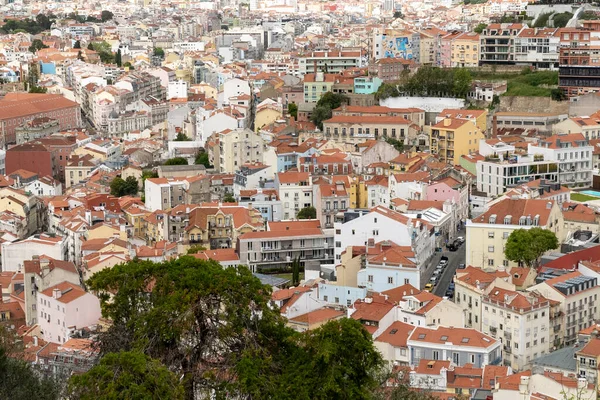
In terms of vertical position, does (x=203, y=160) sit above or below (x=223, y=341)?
below

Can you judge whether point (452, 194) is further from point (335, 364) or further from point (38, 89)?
point (38, 89)

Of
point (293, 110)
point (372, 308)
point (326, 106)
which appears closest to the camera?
point (372, 308)

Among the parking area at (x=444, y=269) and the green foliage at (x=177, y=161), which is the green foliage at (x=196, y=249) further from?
the green foliage at (x=177, y=161)

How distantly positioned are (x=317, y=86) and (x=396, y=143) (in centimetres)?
727

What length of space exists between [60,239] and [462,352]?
1153 cm

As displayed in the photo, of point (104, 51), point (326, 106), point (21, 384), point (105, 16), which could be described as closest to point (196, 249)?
point (21, 384)

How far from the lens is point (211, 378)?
12.7m

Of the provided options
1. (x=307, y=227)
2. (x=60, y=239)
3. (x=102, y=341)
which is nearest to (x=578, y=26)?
(x=307, y=227)

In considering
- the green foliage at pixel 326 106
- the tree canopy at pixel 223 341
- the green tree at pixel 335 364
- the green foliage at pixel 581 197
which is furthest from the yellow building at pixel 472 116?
the green tree at pixel 335 364

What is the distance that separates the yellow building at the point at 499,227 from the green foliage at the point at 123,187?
451 inches

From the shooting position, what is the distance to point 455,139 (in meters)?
31.0

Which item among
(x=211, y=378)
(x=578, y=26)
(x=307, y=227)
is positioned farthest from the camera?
(x=578, y=26)

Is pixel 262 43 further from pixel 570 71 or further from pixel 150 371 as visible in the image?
pixel 150 371

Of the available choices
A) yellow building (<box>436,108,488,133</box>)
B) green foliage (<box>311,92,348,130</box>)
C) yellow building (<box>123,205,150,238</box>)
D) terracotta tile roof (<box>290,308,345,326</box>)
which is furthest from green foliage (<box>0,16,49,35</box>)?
terracotta tile roof (<box>290,308,345,326</box>)
